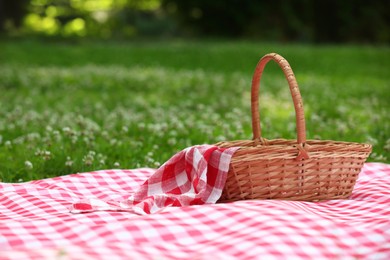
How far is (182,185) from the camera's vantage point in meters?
3.98

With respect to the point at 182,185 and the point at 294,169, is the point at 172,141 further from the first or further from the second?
the point at 294,169

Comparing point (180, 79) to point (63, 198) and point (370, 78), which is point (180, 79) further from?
point (63, 198)

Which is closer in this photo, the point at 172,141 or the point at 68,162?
the point at 68,162

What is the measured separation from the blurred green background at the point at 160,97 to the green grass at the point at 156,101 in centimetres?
2

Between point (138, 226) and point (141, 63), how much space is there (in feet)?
41.3

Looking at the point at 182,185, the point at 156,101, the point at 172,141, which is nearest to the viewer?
the point at 182,185

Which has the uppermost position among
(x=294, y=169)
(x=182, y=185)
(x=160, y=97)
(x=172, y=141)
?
(x=294, y=169)

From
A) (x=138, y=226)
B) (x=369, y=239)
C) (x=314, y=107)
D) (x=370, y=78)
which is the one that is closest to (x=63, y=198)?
(x=138, y=226)

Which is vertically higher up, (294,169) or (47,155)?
(294,169)

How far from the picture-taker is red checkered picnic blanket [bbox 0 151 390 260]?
2752 millimetres

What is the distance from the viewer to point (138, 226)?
301 centimetres

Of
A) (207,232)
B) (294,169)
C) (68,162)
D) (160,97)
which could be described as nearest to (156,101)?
(160,97)

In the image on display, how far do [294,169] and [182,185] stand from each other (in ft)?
2.28

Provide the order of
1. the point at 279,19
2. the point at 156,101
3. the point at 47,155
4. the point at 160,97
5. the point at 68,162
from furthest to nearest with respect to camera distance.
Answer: the point at 279,19
the point at 160,97
the point at 156,101
the point at 47,155
the point at 68,162
